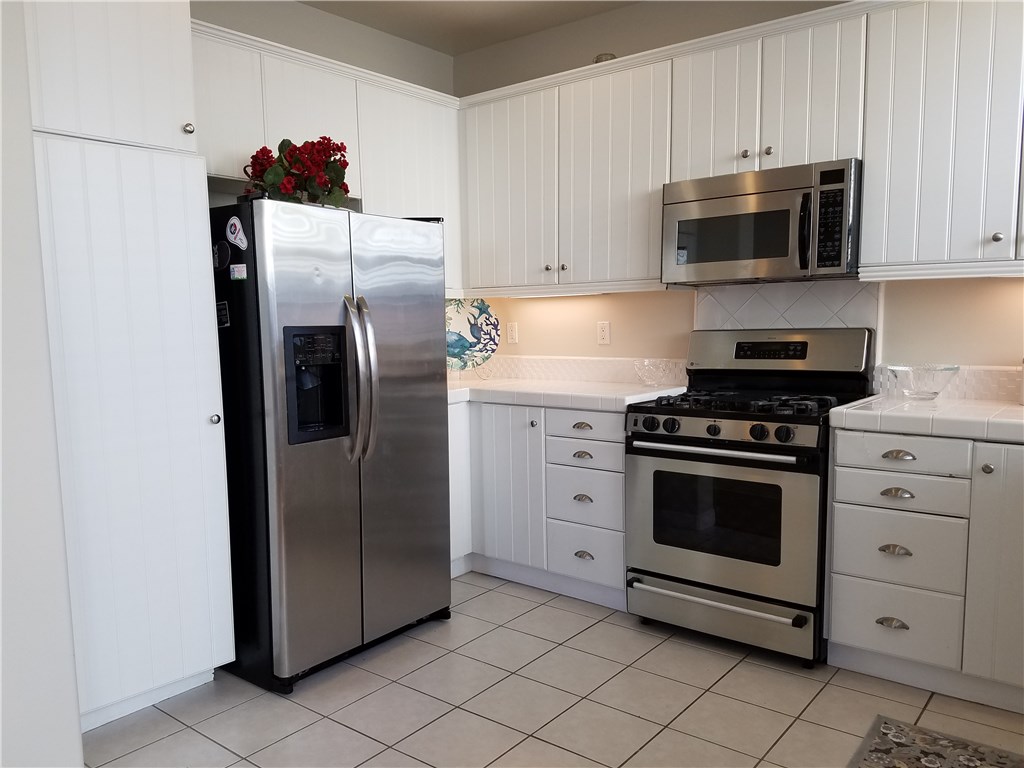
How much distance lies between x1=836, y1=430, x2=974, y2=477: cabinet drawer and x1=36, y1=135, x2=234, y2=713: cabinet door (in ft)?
6.90

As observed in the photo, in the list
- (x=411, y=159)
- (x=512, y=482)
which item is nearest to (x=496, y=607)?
(x=512, y=482)

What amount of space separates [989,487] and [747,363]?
3.60ft

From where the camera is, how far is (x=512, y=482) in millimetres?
3371

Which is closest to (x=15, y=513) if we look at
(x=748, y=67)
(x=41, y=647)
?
(x=41, y=647)

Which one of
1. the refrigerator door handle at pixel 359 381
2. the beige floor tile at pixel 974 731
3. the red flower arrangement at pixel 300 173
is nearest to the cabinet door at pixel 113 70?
the red flower arrangement at pixel 300 173

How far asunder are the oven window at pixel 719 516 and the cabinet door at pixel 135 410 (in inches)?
63.7

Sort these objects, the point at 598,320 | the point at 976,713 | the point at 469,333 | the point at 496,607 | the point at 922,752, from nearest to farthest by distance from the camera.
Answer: the point at 922,752
the point at 976,713
the point at 496,607
the point at 598,320
the point at 469,333

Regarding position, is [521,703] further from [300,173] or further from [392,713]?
[300,173]

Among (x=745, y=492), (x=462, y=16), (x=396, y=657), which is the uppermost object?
(x=462, y=16)

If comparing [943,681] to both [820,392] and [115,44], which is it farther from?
[115,44]

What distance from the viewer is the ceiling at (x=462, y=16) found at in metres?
3.48

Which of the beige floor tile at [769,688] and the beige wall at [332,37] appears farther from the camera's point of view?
the beige wall at [332,37]

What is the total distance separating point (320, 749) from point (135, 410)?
115 cm

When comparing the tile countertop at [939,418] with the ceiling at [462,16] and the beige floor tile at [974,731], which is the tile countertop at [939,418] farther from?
the ceiling at [462,16]
